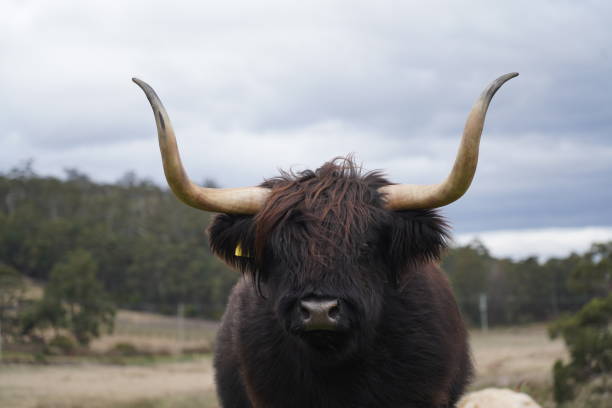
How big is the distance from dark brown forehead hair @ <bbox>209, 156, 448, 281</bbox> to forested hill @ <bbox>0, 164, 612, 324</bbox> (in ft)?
86.6

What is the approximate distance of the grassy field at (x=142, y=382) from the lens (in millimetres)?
14328

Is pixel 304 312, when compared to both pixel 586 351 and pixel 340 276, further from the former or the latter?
pixel 586 351

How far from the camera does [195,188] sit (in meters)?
5.05

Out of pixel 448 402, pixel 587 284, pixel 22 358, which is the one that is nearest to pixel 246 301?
pixel 448 402

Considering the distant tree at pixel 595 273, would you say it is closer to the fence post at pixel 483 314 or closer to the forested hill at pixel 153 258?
the forested hill at pixel 153 258

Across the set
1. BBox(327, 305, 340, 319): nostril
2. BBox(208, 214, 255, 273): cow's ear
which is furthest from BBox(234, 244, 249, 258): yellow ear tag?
BBox(327, 305, 340, 319): nostril

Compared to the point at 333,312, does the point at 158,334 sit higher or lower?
lower

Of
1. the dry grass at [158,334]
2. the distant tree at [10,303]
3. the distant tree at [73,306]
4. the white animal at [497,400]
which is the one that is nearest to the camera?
the white animal at [497,400]

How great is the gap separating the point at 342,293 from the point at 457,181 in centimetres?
110

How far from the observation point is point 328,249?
4.83 metres

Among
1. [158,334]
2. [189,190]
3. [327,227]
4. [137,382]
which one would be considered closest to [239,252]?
[189,190]

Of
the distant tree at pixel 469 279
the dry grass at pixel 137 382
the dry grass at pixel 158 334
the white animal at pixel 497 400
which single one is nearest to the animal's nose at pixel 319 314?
the white animal at pixel 497 400

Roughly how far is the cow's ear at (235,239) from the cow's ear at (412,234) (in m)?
1.08

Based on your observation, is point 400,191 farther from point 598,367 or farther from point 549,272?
point 549,272
